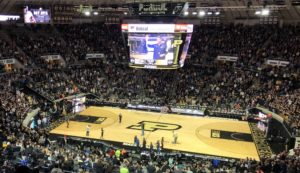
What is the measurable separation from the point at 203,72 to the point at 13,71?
24.6 m

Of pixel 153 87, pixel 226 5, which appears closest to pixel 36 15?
pixel 153 87

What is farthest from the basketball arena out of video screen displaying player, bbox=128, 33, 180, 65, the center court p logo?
the center court p logo

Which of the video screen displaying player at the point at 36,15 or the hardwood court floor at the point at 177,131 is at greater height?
the video screen displaying player at the point at 36,15

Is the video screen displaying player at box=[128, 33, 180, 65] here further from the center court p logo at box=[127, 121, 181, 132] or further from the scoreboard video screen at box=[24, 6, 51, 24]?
the scoreboard video screen at box=[24, 6, 51, 24]

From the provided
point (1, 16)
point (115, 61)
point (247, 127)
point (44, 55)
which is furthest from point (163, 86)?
point (1, 16)

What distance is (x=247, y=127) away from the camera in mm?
30891

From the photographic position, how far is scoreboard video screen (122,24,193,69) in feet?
88.5

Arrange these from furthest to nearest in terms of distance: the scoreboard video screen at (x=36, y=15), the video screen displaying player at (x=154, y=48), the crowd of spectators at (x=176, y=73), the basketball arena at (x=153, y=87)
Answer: the scoreboard video screen at (x=36, y=15), the crowd of spectators at (x=176, y=73), the video screen displaying player at (x=154, y=48), the basketball arena at (x=153, y=87)

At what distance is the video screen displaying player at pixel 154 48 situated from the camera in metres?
27.6

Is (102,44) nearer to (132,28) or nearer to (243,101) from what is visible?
(132,28)

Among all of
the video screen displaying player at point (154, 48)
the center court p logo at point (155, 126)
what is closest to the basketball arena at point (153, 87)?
the video screen displaying player at point (154, 48)

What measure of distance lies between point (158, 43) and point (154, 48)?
64 cm

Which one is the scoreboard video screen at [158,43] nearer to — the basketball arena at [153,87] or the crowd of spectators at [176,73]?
the basketball arena at [153,87]

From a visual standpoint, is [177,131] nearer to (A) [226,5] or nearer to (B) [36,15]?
(A) [226,5]
